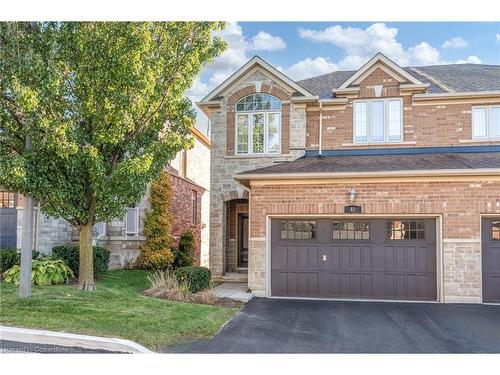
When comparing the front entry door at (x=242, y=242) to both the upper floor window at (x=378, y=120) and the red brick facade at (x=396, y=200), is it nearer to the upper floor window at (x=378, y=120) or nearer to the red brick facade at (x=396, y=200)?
the red brick facade at (x=396, y=200)

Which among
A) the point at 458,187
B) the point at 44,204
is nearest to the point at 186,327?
the point at 44,204

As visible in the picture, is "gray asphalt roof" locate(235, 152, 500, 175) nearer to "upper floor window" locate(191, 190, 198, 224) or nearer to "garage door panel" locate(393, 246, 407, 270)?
"garage door panel" locate(393, 246, 407, 270)

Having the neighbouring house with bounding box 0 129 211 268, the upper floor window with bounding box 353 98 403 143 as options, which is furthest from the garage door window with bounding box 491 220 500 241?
the neighbouring house with bounding box 0 129 211 268

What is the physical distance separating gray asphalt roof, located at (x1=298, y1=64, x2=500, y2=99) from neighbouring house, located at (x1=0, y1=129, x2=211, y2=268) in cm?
662

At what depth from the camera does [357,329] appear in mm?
8430

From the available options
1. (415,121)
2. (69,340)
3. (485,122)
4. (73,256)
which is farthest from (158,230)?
(485,122)

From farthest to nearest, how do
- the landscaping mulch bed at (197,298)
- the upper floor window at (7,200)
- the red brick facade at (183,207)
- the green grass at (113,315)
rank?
1. the red brick facade at (183,207)
2. the upper floor window at (7,200)
3. the landscaping mulch bed at (197,298)
4. the green grass at (113,315)

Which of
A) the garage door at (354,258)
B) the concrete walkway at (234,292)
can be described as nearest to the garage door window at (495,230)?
the garage door at (354,258)

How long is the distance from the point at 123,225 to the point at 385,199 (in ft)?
28.8

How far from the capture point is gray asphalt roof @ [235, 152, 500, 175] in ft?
38.5

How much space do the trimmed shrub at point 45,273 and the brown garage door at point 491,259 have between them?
408 inches

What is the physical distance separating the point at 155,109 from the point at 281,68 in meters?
6.64

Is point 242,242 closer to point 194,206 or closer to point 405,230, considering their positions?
point 194,206

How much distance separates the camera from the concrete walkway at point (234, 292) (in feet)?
37.5
